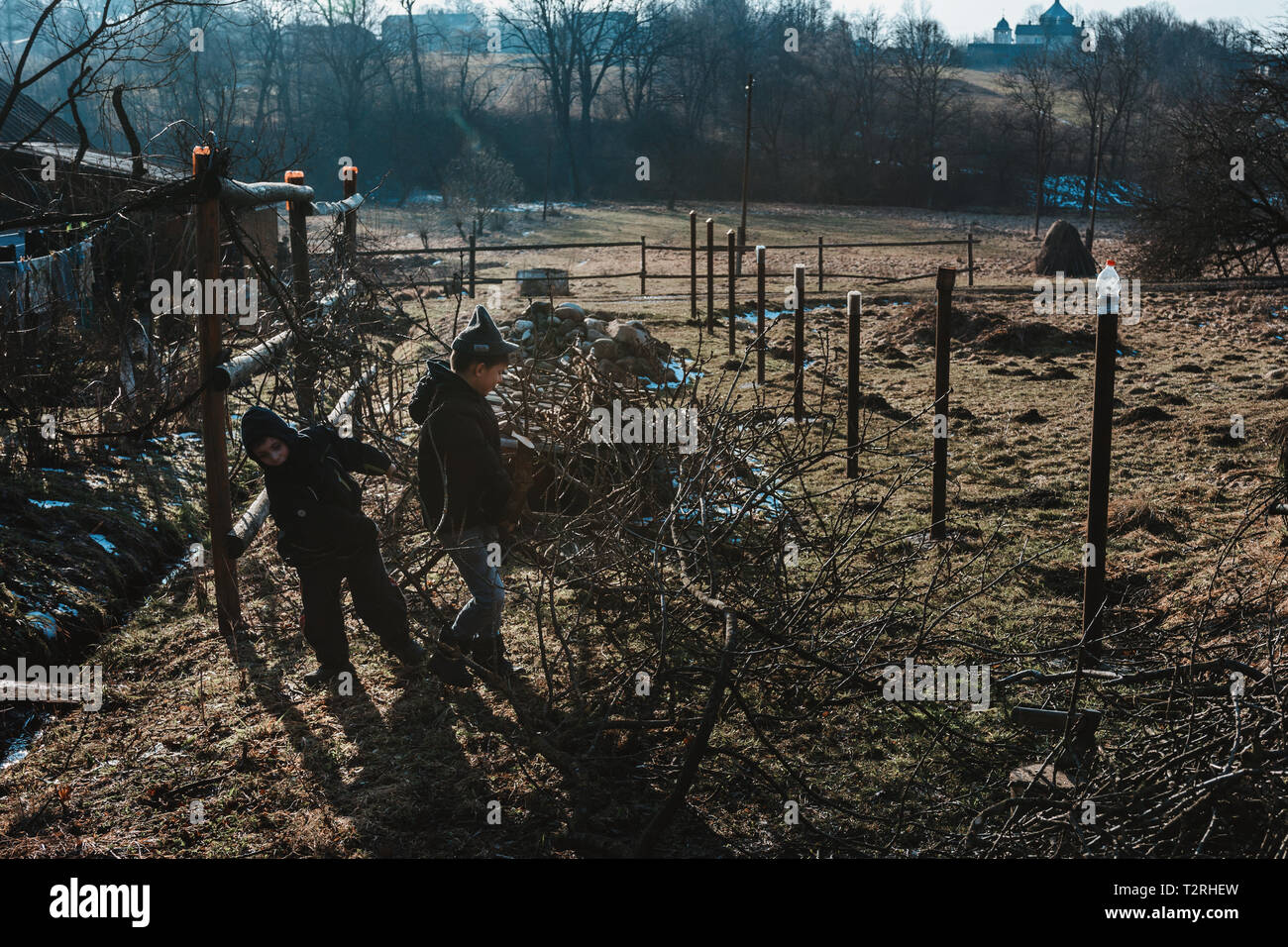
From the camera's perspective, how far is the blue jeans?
14.5 ft

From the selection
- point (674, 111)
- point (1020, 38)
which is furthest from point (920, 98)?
point (1020, 38)

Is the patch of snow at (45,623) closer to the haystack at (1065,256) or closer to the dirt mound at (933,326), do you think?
the dirt mound at (933,326)

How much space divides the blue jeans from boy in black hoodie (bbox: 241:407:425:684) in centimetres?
37

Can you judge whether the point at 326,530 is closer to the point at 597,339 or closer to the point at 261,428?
the point at 261,428

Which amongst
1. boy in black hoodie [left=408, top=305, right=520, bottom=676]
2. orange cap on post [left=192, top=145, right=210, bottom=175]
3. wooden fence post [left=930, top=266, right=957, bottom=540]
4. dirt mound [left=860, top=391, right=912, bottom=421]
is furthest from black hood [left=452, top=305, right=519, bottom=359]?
dirt mound [left=860, top=391, right=912, bottom=421]

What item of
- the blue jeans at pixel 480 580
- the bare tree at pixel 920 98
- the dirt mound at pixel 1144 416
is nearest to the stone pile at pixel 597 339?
the dirt mound at pixel 1144 416

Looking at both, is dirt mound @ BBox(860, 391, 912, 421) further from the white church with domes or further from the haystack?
the white church with domes

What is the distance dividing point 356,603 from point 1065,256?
67.4 feet

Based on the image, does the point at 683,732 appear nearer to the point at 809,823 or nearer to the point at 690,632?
the point at 690,632

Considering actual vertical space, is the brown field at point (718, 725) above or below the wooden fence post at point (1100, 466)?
below

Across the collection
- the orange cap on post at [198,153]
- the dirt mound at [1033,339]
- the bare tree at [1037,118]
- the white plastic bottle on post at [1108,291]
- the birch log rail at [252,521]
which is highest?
the bare tree at [1037,118]

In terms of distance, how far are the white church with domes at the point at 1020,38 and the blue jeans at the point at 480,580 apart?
97.3 m

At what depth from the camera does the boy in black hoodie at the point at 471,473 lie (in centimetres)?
430

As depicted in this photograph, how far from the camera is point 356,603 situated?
4.61 meters
